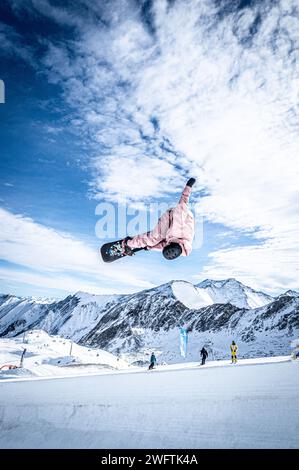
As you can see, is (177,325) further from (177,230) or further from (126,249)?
(177,230)

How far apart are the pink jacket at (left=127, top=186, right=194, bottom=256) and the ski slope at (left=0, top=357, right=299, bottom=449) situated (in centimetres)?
313

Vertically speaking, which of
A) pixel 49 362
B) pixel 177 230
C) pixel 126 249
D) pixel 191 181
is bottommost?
pixel 177 230

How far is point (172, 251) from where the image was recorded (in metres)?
4.49

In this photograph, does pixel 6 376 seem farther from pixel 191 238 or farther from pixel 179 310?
pixel 179 310

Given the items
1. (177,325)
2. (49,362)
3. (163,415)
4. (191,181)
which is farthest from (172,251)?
(177,325)

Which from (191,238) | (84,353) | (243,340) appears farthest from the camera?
(243,340)

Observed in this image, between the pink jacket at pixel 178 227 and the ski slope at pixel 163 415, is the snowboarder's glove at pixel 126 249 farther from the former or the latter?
the ski slope at pixel 163 415

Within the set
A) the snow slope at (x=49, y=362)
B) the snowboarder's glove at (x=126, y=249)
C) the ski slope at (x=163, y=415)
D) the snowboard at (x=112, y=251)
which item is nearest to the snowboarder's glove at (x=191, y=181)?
the snowboarder's glove at (x=126, y=249)

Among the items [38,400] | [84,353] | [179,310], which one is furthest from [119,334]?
[38,400]

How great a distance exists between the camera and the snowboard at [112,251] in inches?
229

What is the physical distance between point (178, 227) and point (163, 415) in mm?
4005

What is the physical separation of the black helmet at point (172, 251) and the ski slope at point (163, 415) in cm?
311

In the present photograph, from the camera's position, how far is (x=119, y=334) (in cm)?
12700

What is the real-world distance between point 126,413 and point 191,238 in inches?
171
